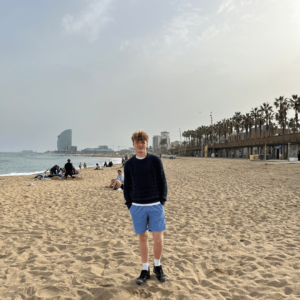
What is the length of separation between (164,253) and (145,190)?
1.79 meters

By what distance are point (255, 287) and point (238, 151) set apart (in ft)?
198

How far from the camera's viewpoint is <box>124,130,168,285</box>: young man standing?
8.87ft

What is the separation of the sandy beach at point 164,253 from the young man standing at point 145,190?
0.80 meters

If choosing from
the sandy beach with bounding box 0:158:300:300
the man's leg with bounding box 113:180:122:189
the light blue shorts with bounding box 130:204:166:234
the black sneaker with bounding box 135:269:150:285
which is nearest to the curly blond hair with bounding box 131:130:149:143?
the light blue shorts with bounding box 130:204:166:234

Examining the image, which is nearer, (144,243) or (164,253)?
(144,243)

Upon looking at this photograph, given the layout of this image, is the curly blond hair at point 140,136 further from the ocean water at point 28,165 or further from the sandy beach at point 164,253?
the ocean water at point 28,165

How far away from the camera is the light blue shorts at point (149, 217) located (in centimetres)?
270

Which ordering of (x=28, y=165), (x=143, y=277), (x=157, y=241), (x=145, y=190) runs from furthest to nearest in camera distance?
(x=28, y=165), (x=143, y=277), (x=157, y=241), (x=145, y=190)

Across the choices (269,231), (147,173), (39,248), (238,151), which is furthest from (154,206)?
(238,151)

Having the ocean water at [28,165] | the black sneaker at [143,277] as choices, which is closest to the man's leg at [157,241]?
the black sneaker at [143,277]

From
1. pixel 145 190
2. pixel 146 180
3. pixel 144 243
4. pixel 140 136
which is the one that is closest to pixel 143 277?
pixel 144 243

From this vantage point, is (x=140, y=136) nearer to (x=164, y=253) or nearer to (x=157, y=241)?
(x=157, y=241)

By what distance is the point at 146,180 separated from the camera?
2.71 metres

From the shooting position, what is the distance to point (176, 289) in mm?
2797
